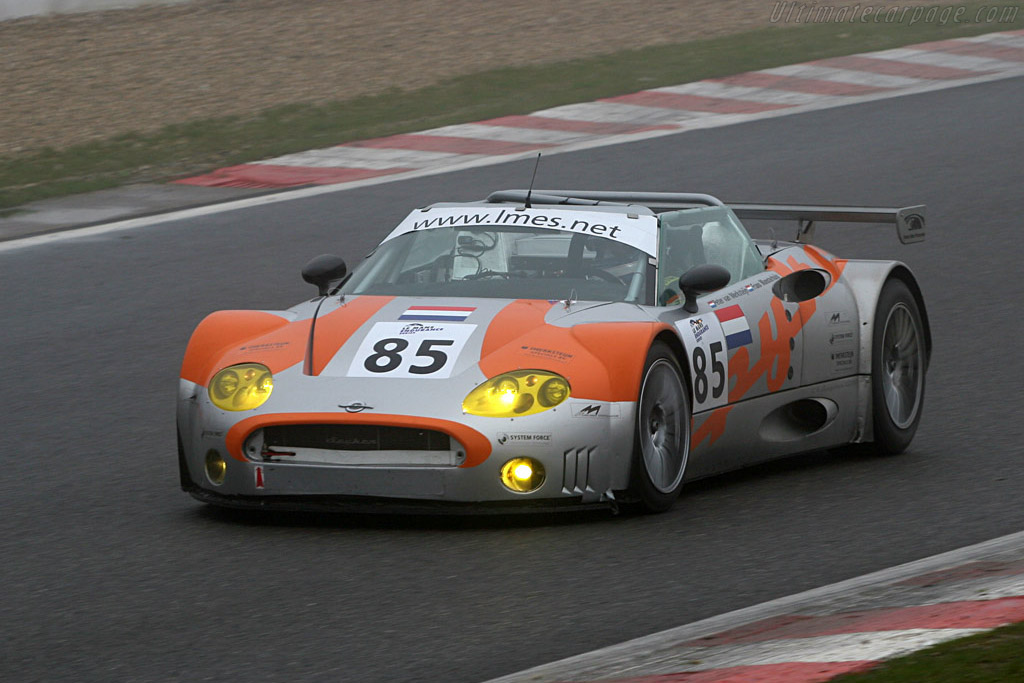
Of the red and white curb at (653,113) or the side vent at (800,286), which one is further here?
the red and white curb at (653,113)

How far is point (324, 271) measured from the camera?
6883mm

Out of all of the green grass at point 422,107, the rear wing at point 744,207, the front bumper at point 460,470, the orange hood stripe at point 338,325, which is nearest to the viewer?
the front bumper at point 460,470

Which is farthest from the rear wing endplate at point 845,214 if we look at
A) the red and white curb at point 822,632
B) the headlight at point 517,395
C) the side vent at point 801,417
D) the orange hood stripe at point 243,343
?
the red and white curb at point 822,632

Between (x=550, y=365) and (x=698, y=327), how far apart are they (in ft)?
2.65

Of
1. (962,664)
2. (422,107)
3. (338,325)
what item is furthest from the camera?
(422,107)

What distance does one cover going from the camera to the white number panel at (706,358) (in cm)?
616

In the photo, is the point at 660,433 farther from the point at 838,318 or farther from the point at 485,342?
the point at 838,318

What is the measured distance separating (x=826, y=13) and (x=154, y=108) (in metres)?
8.61

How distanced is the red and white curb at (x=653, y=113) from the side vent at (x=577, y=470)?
27.3ft

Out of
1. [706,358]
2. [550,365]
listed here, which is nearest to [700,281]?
[706,358]

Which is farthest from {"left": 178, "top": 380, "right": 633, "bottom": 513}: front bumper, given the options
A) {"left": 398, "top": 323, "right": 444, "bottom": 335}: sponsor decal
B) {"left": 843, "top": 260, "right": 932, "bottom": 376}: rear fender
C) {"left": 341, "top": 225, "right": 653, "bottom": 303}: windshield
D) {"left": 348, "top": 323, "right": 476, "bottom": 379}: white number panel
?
{"left": 843, "top": 260, "right": 932, "bottom": 376}: rear fender

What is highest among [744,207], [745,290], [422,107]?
[422,107]

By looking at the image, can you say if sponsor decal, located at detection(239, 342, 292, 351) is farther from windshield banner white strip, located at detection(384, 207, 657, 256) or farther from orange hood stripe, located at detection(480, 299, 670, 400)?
windshield banner white strip, located at detection(384, 207, 657, 256)

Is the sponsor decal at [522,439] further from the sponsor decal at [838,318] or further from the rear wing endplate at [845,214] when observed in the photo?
the rear wing endplate at [845,214]
